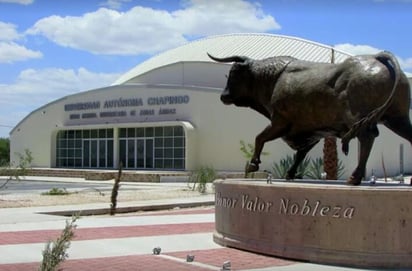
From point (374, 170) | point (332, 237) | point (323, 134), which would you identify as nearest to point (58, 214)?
point (323, 134)

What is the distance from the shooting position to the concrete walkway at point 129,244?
9.15 meters

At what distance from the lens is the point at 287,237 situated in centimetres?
966

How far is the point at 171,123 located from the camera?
4322 centimetres

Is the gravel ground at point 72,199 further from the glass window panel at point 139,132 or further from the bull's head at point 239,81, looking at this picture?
the glass window panel at point 139,132

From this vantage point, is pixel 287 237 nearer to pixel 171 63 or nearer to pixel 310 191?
pixel 310 191

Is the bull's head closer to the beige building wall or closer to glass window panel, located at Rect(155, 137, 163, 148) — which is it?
the beige building wall

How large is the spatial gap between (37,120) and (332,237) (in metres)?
47.2

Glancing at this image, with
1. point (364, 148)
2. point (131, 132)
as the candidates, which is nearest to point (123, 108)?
point (131, 132)

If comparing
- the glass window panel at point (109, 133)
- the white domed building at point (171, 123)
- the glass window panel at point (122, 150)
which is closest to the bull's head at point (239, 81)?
the white domed building at point (171, 123)

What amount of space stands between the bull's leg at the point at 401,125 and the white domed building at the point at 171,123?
26.2 metres

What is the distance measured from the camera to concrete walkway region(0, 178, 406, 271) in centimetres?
915

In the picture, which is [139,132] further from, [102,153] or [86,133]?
[86,133]

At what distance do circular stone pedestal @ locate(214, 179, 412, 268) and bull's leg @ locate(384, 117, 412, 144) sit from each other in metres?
1.39

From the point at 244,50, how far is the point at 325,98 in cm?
4310
